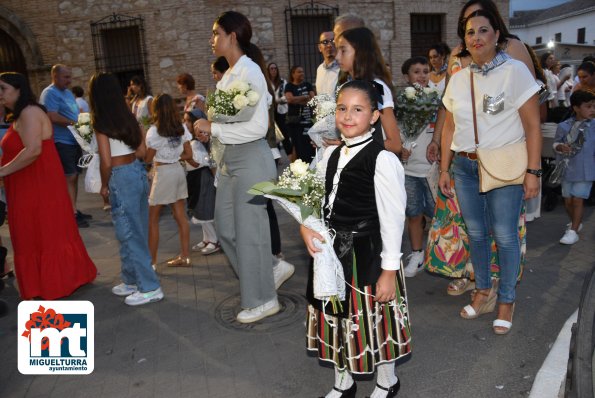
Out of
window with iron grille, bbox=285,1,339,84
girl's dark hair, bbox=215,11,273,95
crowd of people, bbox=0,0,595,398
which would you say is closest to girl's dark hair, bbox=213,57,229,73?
crowd of people, bbox=0,0,595,398

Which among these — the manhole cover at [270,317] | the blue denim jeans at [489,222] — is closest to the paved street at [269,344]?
the manhole cover at [270,317]

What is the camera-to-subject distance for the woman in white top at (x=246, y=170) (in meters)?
4.13

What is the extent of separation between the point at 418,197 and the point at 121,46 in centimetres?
1384

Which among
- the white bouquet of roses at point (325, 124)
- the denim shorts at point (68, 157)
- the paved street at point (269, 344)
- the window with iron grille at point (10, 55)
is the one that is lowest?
the paved street at point (269, 344)

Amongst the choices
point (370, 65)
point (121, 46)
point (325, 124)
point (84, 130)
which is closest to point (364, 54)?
point (370, 65)

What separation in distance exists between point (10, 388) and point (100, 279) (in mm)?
2130

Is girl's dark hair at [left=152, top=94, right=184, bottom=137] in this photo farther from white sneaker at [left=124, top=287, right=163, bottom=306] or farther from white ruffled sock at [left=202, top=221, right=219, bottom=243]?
white sneaker at [left=124, top=287, right=163, bottom=306]

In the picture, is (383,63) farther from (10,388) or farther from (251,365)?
(10,388)

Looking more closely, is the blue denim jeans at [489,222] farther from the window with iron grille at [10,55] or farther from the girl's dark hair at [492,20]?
the window with iron grille at [10,55]

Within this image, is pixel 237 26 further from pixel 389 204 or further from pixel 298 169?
pixel 389 204

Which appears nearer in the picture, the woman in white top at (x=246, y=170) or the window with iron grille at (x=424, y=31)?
the woman in white top at (x=246, y=170)

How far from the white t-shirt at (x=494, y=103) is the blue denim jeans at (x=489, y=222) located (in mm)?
244

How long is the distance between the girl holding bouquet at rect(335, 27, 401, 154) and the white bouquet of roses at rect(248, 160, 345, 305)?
3.40 feet

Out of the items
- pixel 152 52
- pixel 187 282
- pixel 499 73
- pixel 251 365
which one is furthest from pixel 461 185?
pixel 152 52
